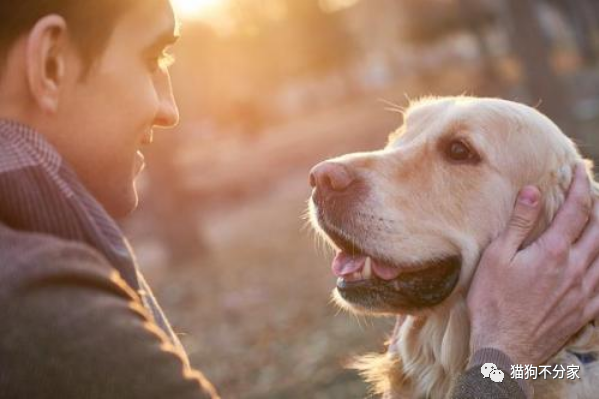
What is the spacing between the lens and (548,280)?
7.44 ft

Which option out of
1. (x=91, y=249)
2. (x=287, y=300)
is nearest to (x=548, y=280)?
(x=91, y=249)

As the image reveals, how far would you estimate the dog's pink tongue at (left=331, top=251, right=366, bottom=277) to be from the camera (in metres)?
2.67

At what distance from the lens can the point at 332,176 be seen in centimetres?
260

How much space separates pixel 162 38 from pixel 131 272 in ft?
2.05

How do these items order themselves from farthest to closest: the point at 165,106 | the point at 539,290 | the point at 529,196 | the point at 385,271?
the point at 385,271 → the point at 529,196 → the point at 539,290 → the point at 165,106

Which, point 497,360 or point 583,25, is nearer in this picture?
point 497,360

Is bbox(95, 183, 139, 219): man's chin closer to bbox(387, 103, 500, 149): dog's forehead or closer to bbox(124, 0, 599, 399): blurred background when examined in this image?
bbox(124, 0, 599, 399): blurred background

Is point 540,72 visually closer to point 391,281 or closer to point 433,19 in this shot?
point 391,281


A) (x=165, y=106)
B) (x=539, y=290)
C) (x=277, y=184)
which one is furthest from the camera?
(x=277, y=184)

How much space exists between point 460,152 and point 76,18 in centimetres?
168

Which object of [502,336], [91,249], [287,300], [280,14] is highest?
[91,249]

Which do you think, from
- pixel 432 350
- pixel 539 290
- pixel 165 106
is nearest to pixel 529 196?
pixel 539 290

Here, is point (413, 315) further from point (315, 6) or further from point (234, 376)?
point (315, 6)

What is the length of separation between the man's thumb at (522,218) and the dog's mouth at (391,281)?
0.83ft
